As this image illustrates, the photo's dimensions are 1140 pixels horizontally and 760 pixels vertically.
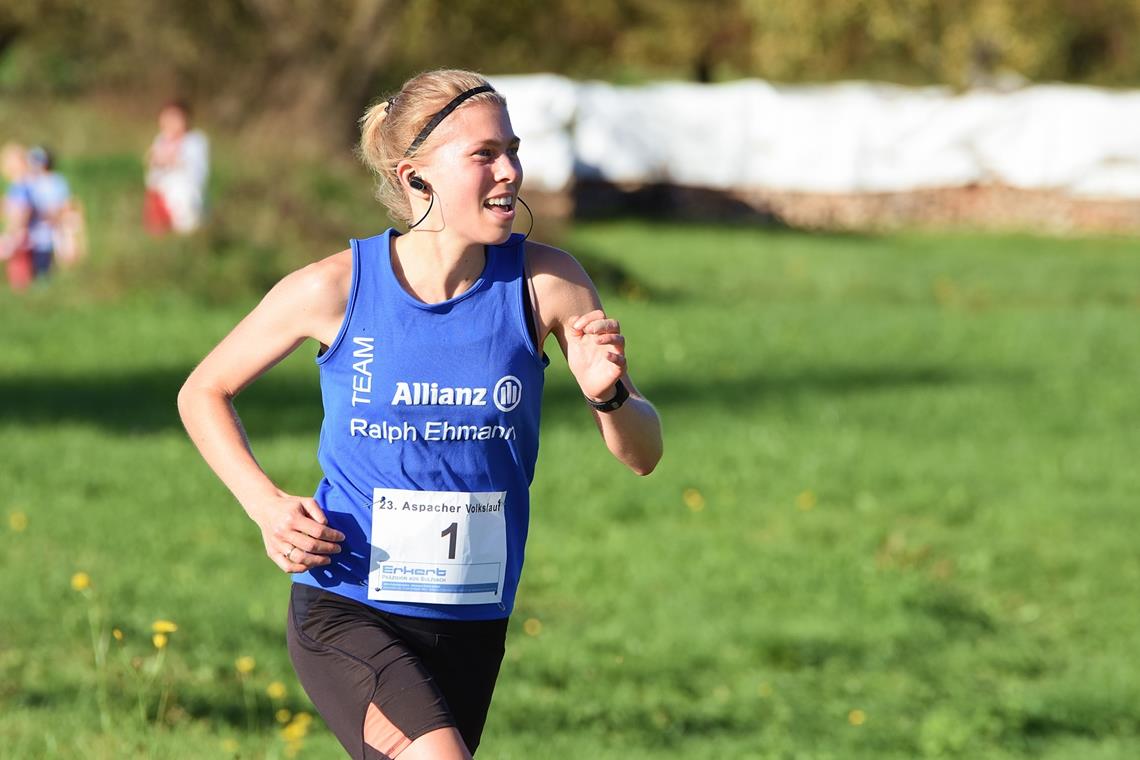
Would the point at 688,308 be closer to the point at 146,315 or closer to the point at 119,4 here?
the point at 146,315

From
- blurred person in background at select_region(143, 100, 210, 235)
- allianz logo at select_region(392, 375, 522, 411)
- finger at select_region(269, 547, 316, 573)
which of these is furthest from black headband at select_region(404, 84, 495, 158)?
blurred person in background at select_region(143, 100, 210, 235)

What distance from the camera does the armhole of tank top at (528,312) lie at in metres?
3.83

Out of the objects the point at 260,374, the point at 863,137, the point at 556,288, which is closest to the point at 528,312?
the point at 556,288

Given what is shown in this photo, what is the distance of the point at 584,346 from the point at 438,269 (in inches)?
15.2

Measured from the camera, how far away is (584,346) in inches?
146

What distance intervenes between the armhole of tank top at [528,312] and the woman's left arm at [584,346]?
0.04ft

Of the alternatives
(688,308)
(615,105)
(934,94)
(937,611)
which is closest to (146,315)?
(688,308)

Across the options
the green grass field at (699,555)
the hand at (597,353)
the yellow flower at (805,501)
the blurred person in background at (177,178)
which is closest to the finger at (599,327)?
the hand at (597,353)

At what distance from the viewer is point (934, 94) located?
34.5 m

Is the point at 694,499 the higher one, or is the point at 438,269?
the point at 438,269

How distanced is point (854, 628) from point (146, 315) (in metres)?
10.4

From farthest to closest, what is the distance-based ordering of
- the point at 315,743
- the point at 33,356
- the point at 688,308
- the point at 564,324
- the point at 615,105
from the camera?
the point at 615,105 → the point at 688,308 → the point at 33,356 → the point at 315,743 → the point at 564,324

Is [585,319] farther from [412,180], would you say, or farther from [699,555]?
[699,555]

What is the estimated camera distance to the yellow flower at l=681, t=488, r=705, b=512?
10555mm
